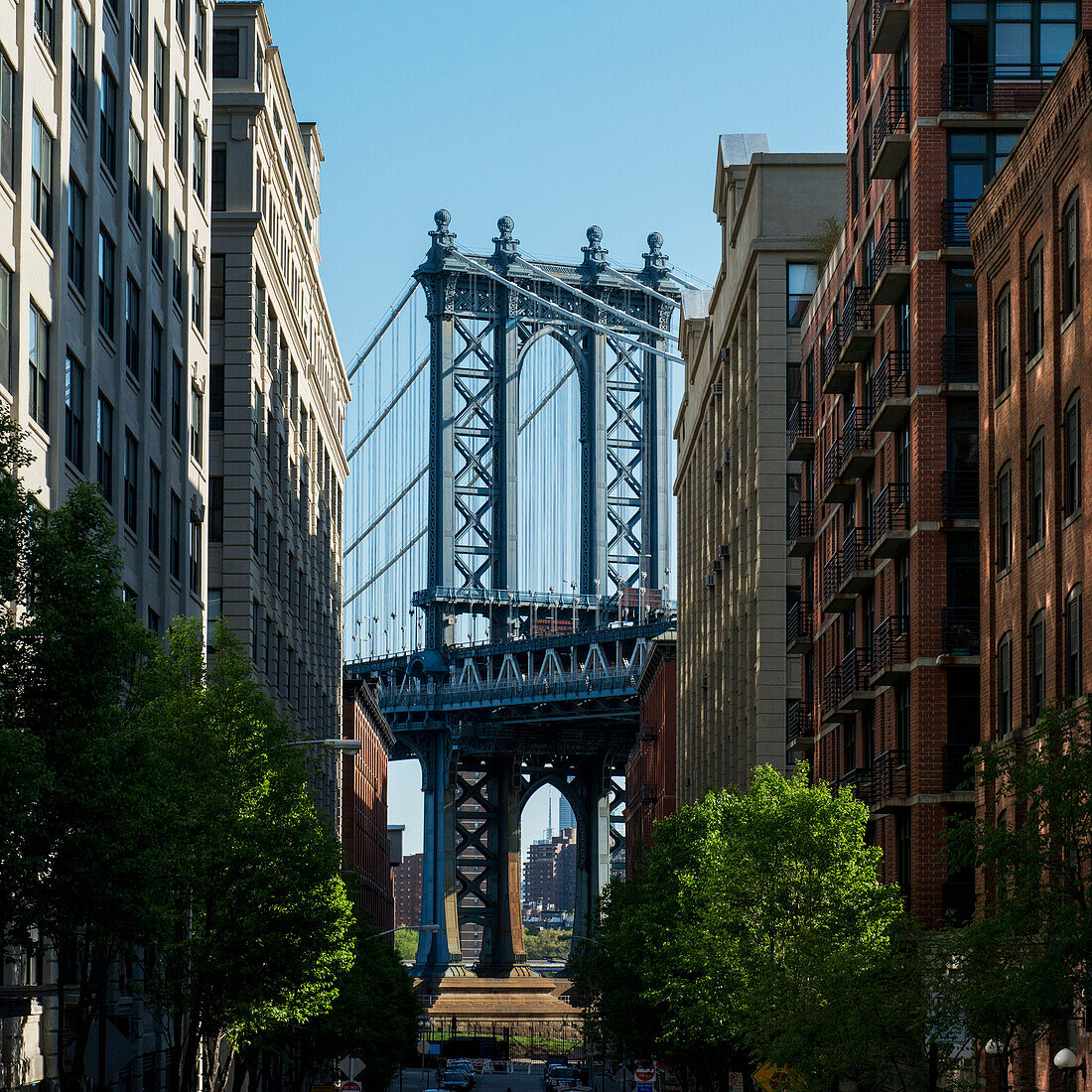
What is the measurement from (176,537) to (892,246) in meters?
19.5

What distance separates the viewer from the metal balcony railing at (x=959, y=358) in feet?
151

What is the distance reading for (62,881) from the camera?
22531 millimetres

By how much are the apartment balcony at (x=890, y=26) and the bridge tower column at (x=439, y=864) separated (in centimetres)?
12968

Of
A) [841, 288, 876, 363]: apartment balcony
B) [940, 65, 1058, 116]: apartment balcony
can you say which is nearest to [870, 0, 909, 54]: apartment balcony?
[940, 65, 1058, 116]: apartment balcony

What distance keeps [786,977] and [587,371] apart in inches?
5428

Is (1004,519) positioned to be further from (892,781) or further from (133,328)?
(133,328)

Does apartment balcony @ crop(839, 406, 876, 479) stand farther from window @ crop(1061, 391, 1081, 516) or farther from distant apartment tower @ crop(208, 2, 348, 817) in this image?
distant apartment tower @ crop(208, 2, 348, 817)

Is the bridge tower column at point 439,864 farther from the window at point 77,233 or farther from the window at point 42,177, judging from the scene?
the window at point 42,177

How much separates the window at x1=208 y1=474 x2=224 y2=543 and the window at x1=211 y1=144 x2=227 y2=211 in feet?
29.9

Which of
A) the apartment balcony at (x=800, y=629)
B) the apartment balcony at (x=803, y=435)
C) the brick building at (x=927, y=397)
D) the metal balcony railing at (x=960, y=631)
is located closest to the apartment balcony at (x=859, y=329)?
the brick building at (x=927, y=397)

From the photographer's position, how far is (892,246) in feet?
157

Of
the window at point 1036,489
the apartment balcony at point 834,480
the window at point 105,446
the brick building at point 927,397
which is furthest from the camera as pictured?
the apartment balcony at point 834,480

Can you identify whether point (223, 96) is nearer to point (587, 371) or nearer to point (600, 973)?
point (600, 973)

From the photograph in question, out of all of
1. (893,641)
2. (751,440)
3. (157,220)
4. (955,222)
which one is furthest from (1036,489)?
(751,440)
